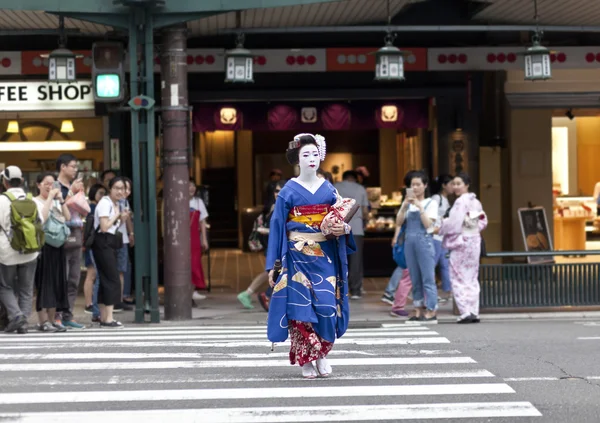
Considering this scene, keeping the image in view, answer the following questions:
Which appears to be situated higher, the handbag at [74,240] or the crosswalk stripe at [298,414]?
the handbag at [74,240]

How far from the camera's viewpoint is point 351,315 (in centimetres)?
1510

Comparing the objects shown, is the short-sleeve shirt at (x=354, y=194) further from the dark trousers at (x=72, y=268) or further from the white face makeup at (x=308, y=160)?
the white face makeup at (x=308, y=160)

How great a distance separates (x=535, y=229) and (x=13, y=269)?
9960 mm

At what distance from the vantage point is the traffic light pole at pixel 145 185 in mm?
14250

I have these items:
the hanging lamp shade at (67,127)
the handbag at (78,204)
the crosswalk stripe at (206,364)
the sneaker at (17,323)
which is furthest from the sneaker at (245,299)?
the crosswalk stripe at (206,364)


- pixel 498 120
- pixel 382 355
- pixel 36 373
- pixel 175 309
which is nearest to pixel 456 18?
pixel 498 120

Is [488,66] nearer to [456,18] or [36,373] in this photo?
[456,18]

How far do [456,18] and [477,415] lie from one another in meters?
11.4

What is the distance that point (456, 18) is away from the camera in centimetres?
1817

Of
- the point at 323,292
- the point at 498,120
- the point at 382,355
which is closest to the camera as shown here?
the point at 323,292

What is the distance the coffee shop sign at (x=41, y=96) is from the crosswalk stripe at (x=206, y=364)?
7775mm

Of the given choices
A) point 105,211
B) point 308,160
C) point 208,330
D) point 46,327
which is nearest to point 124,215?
point 105,211

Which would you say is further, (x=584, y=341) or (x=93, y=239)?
(x=93, y=239)

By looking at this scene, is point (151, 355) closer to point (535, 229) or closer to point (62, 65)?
point (62, 65)
